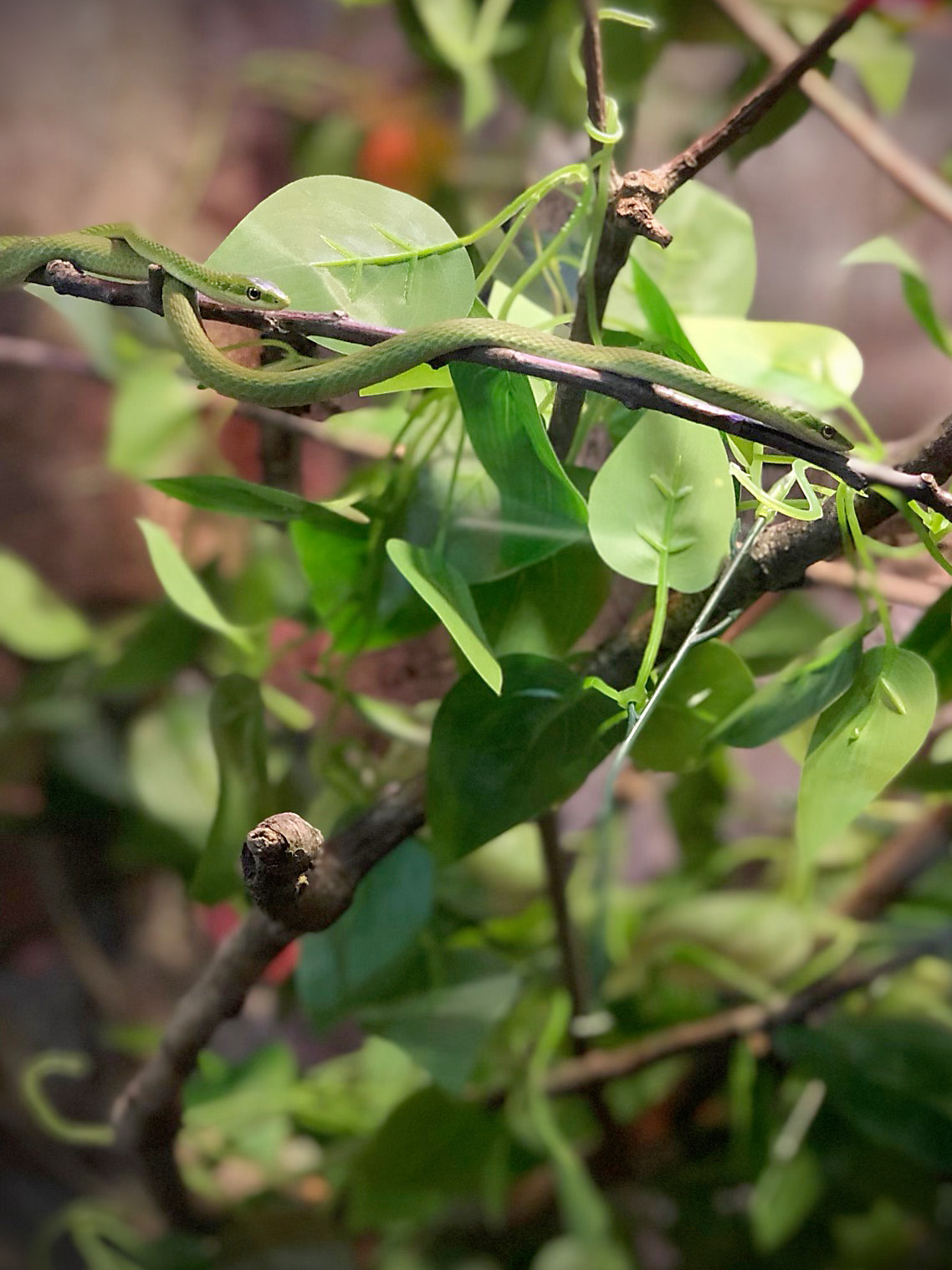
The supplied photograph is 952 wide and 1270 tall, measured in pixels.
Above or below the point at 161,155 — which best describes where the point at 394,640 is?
below

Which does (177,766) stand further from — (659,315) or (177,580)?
(659,315)

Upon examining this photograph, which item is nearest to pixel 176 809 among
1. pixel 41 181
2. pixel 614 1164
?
pixel 614 1164

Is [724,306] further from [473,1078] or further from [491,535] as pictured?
[473,1078]

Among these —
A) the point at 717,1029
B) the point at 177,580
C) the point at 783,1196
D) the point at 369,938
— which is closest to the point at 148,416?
the point at 177,580

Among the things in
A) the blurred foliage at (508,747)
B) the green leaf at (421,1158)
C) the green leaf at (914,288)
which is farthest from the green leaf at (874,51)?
the green leaf at (421,1158)

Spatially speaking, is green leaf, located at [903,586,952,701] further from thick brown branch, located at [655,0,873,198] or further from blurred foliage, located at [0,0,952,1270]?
thick brown branch, located at [655,0,873,198]

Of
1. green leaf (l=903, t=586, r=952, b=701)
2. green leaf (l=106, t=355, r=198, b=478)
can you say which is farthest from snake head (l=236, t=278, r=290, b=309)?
green leaf (l=106, t=355, r=198, b=478)
